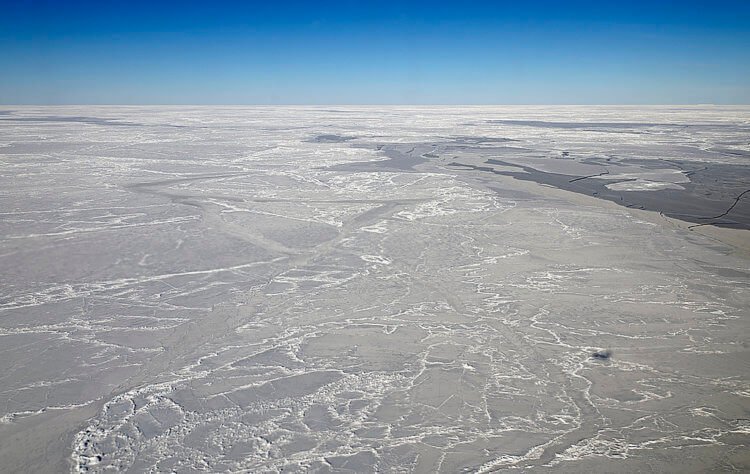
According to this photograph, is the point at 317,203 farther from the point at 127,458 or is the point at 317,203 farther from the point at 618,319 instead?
the point at 127,458

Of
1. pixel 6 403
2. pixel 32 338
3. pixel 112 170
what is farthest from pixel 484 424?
pixel 112 170

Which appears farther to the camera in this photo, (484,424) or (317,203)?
(317,203)

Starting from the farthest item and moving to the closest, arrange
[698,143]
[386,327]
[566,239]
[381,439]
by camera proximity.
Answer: [698,143] < [566,239] < [386,327] < [381,439]

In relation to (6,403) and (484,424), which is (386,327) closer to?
(484,424)

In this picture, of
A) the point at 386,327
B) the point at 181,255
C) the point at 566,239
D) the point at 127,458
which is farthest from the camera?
the point at 566,239

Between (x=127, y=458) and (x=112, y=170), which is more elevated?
(x=112, y=170)

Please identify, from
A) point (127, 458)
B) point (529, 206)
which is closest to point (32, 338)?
point (127, 458)
